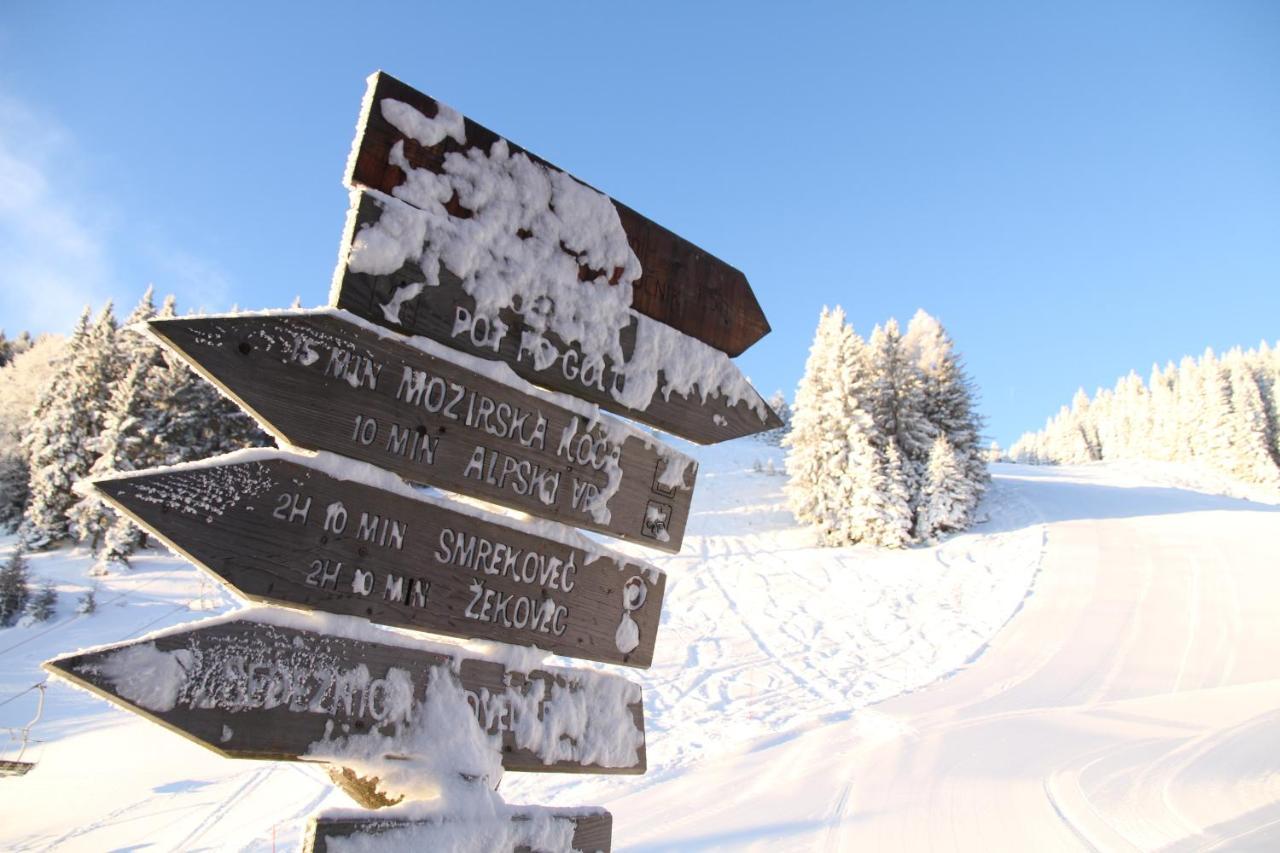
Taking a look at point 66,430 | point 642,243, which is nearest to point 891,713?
point 642,243

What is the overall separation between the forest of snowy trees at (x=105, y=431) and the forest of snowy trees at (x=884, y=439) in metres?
20.5

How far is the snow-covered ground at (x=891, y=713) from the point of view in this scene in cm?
571

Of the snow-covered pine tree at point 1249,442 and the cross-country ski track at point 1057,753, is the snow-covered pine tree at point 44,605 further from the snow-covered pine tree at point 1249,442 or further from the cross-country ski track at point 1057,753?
the snow-covered pine tree at point 1249,442

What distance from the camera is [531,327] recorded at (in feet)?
7.20

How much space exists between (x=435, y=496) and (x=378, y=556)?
0.22m

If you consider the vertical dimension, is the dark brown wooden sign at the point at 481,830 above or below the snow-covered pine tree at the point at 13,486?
below

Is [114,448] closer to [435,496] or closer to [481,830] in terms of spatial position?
[435,496]

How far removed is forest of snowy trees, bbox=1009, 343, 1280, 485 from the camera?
54812 mm

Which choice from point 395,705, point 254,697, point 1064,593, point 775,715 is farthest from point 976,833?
point 1064,593

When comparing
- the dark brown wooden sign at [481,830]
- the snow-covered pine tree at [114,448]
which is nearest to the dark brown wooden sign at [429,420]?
the dark brown wooden sign at [481,830]

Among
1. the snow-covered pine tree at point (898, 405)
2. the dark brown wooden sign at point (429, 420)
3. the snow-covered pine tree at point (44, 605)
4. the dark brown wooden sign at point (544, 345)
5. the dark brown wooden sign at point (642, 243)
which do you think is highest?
the snow-covered pine tree at point (898, 405)

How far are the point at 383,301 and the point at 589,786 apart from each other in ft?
22.0

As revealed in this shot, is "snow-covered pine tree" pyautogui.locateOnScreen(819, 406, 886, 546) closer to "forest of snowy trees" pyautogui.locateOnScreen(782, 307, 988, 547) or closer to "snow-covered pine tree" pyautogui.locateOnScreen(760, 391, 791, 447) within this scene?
"forest of snowy trees" pyautogui.locateOnScreen(782, 307, 988, 547)

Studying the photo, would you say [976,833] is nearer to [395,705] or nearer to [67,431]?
[395,705]
